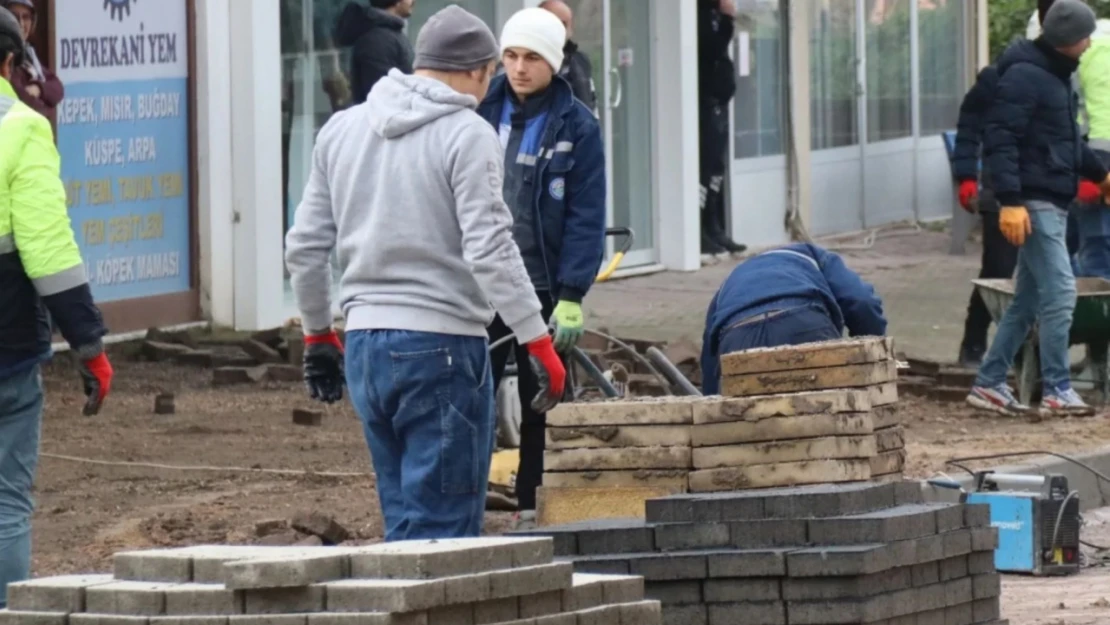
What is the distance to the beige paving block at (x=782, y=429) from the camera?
24.2 feet

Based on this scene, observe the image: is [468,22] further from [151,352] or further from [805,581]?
[151,352]

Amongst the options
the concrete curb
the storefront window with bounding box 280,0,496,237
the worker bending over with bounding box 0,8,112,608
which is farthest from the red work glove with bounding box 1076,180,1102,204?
the worker bending over with bounding box 0,8,112,608

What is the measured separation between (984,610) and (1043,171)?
563 cm

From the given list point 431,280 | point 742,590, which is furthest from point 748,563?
point 431,280

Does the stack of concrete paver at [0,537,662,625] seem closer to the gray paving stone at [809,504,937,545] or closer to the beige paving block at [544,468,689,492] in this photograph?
the gray paving stone at [809,504,937,545]

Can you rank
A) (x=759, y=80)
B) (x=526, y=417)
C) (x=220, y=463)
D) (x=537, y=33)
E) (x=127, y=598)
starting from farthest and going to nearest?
1. (x=759, y=80)
2. (x=220, y=463)
3. (x=526, y=417)
4. (x=537, y=33)
5. (x=127, y=598)

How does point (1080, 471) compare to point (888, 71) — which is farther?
point (888, 71)

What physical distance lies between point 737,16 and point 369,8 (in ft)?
24.8

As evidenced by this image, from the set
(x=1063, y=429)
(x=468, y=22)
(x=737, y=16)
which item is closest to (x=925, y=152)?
(x=737, y=16)

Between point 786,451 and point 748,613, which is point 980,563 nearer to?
point 748,613

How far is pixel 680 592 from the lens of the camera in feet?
20.8

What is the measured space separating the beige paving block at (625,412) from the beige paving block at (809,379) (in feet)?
0.65

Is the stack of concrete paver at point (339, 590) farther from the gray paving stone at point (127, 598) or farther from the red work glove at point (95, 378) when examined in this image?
the red work glove at point (95, 378)

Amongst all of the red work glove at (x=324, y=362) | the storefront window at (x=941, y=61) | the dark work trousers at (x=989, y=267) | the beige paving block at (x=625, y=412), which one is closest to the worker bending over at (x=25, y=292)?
the red work glove at (x=324, y=362)
